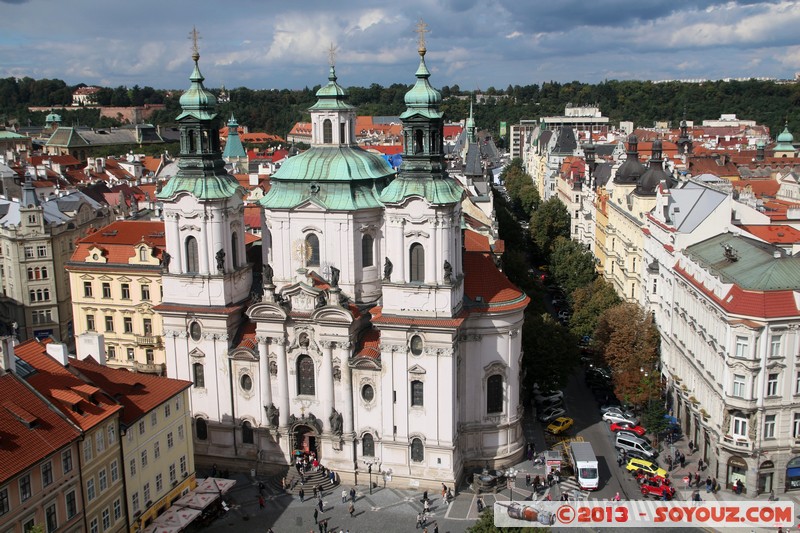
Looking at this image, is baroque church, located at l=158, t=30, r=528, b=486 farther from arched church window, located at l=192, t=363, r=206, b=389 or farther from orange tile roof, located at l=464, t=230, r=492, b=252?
orange tile roof, located at l=464, t=230, r=492, b=252

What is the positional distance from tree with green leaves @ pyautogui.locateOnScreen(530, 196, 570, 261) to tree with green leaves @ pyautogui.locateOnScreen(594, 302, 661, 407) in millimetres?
48087

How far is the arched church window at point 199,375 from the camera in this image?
191 feet

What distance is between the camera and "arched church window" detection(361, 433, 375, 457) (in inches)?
2195

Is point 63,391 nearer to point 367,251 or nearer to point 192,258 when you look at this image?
point 192,258

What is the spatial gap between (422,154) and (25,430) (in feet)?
91.5

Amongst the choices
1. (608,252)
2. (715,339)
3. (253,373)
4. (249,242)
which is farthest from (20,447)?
(608,252)

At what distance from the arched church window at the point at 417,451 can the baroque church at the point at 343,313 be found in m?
0.18

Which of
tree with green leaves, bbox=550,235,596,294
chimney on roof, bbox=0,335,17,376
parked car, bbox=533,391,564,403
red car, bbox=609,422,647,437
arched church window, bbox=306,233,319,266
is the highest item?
arched church window, bbox=306,233,319,266

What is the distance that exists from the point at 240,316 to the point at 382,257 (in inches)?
430

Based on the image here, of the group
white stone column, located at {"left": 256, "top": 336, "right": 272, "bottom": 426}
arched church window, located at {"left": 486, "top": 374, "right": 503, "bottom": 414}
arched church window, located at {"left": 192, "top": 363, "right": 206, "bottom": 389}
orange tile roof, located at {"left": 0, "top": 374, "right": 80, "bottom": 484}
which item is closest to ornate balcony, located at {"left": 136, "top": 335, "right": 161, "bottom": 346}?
arched church window, located at {"left": 192, "top": 363, "right": 206, "bottom": 389}

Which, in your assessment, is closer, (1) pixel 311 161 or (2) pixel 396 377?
(2) pixel 396 377

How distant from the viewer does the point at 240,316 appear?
58406 mm

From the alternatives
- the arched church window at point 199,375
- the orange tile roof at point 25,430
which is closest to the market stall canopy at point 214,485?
the arched church window at point 199,375

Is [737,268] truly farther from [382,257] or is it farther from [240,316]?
[240,316]
